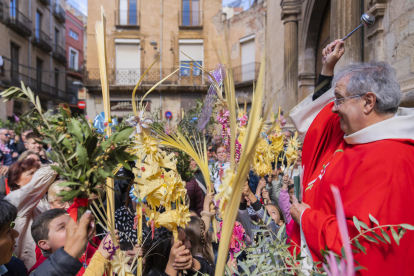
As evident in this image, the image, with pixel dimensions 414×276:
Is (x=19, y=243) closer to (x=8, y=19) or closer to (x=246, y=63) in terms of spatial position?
(x=246, y=63)

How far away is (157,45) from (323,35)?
619 inches

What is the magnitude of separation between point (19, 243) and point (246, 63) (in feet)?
60.1

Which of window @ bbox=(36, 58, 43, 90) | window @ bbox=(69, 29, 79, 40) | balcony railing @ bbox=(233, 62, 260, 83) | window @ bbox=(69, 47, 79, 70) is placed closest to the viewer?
balcony railing @ bbox=(233, 62, 260, 83)

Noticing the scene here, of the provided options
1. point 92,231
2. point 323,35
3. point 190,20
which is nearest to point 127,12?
point 190,20

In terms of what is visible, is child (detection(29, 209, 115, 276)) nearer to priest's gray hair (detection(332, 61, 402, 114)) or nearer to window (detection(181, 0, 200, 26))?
priest's gray hair (detection(332, 61, 402, 114))

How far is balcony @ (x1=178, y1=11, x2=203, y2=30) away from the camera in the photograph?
21406 mm

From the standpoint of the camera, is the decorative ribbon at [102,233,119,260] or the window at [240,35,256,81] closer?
the decorative ribbon at [102,233,119,260]

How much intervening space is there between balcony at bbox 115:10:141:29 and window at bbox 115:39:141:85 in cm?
87

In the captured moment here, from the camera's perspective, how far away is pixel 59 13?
26266 mm

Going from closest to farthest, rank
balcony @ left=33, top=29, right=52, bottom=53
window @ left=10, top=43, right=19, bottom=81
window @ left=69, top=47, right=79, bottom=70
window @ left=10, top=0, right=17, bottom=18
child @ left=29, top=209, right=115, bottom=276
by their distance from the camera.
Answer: child @ left=29, top=209, right=115, bottom=276 < window @ left=10, top=0, right=17, bottom=18 < window @ left=10, top=43, right=19, bottom=81 < balcony @ left=33, top=29, right=52, bottom=53 < window @ left=69, top=47, right=79, bottom=70

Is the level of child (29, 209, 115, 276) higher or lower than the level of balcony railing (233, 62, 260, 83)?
lower

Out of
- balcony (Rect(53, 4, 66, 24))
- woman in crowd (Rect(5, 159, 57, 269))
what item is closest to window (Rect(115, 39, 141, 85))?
balcony (Rect(53, 4, 66, 24))

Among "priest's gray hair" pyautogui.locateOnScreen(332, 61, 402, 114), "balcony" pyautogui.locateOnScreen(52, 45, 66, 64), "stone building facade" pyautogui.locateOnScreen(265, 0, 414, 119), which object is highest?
"balcony" pyautogui.locateOnScreen(52, 45, 66, 64)

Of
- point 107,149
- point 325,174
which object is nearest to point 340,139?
point 325,174
